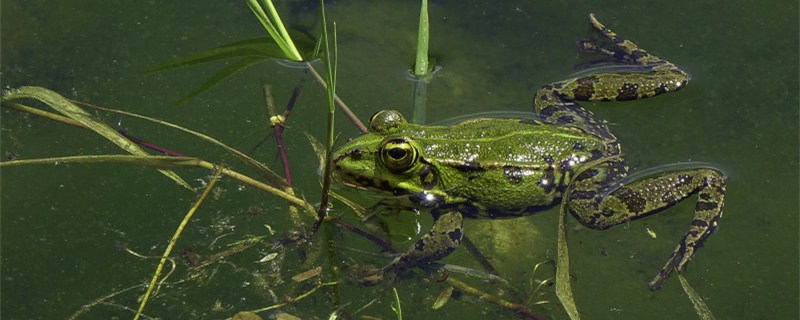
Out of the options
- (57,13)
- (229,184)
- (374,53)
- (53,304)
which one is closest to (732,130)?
(374,53)

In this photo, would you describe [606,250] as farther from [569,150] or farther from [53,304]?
[53,304]

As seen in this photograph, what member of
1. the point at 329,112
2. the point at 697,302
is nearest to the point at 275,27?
the point at 329,112

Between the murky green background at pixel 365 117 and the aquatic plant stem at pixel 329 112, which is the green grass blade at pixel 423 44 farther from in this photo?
the aquatic plant stem at pixel 329 112

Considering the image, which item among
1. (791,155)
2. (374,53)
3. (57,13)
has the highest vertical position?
(57,13)

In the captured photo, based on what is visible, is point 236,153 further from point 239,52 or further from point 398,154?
point 398,154

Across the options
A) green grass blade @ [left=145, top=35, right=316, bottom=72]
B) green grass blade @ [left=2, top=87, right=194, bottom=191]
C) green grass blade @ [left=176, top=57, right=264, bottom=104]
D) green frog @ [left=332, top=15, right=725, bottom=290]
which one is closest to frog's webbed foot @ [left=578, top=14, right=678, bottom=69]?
green frog @ [left=332, top=15, right=725, bottom=290]
